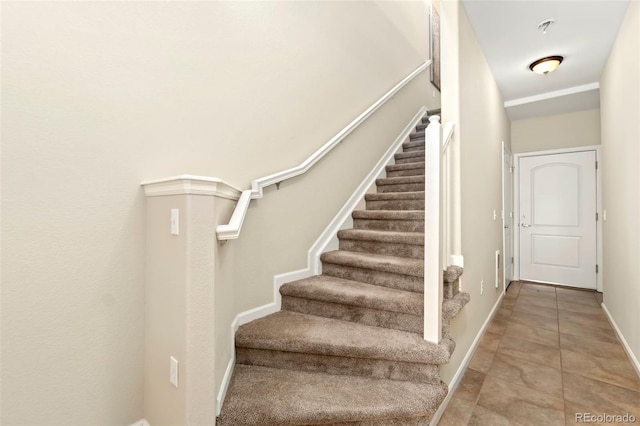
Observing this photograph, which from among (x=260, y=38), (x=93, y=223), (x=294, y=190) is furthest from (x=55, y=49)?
(x=294, y=190)

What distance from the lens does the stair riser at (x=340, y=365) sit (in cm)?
144

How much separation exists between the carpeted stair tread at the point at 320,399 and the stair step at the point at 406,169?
2.25m

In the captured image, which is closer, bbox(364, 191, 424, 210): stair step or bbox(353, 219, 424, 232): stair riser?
bbox(353, 219, 424, 232): stair riser

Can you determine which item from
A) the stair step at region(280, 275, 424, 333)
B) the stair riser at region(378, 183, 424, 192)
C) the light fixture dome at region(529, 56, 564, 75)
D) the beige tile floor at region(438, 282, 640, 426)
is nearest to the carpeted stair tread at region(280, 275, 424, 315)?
the stair step at region(280, 275, 424, 333)

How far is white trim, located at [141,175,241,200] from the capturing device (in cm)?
106

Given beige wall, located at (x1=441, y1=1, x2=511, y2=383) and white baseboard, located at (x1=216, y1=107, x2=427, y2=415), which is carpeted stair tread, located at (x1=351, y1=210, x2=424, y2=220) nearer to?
white baseboard, located at (x1=216, y1=107, x2=427, y2=415)

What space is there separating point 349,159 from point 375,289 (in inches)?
53.9

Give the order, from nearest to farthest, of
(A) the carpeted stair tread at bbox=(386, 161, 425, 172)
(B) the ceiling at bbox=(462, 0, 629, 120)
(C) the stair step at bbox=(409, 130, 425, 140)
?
(B) the ceiling at bbox=(462, 0, 629, 120) < (A) the carpeted stair tread at bbox=(386, 161, 425, 172) < (C) the stair step at bbox=(409, 130, 425, 140)

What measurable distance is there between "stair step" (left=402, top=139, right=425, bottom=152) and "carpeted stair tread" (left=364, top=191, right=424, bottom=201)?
1.20 metres

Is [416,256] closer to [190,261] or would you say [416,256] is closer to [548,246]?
[190,261]

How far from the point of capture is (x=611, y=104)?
2.80 metres

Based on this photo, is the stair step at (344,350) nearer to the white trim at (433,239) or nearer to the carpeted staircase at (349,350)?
the carpeted staircase at (349,350)

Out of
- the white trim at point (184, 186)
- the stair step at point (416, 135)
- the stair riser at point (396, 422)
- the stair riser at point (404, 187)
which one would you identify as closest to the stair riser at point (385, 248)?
the stair riser at point (404, 187)

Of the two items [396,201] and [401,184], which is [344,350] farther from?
[401,184]
